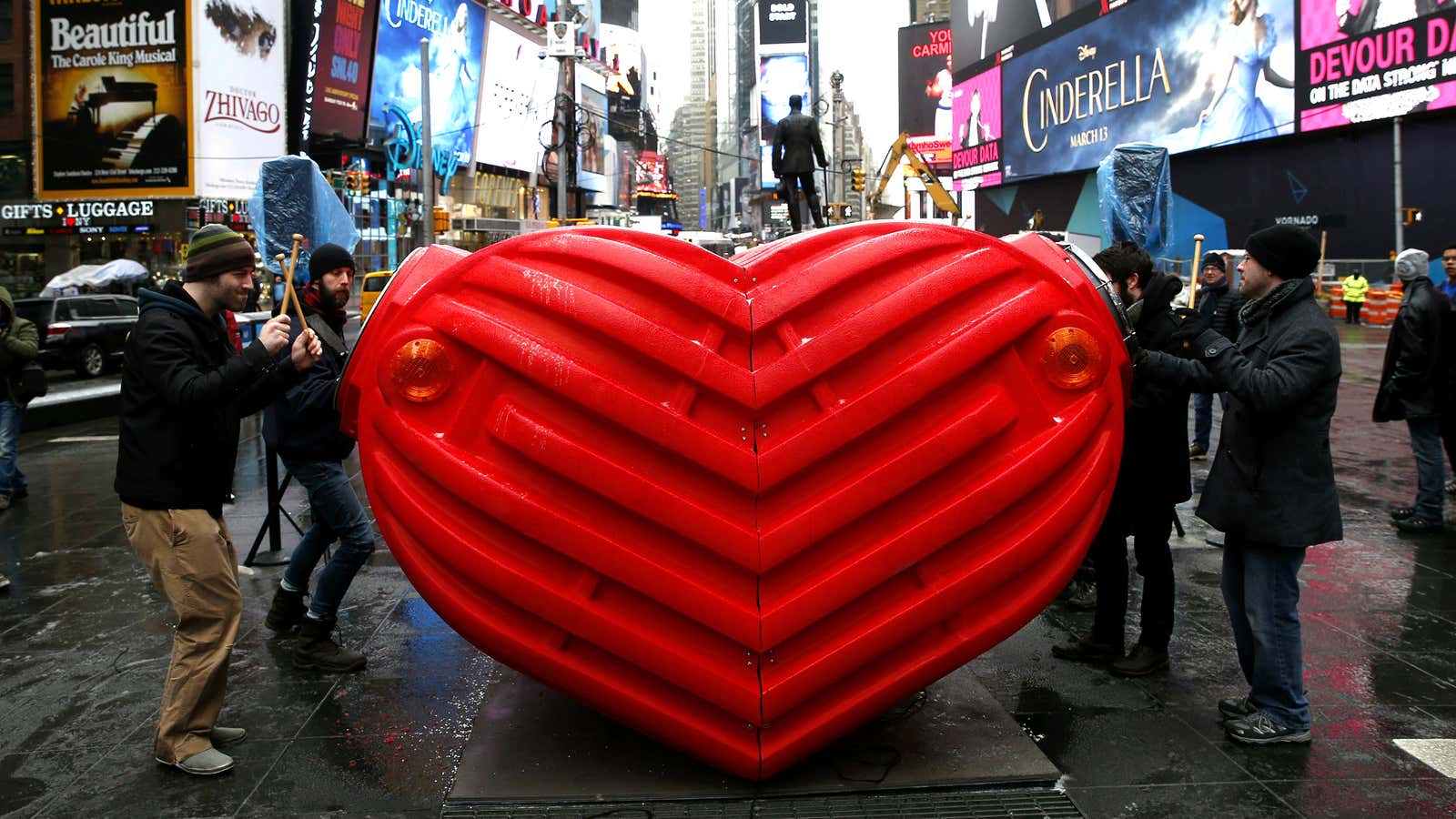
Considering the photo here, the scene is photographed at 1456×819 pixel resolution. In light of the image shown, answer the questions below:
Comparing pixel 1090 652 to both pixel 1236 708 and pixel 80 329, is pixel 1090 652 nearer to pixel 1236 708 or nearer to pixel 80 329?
pixel 1236 708

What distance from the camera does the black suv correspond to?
21484 millimetres

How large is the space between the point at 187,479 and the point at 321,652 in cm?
141

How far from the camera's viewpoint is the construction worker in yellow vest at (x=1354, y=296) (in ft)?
98.5

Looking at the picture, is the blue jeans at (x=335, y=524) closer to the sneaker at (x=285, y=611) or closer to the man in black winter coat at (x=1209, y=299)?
the sneaker at (x=285, y=611)

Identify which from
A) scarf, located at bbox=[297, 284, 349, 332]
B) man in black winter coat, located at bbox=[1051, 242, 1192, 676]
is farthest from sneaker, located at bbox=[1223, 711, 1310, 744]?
scarf, located at bbox=[297, 284, 349, 332]

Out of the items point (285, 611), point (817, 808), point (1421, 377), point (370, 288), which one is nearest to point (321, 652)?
point (285, 611)

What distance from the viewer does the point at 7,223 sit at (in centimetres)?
4072

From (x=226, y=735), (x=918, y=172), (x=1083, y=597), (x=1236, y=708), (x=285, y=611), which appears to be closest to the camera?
(x=226, y=735)

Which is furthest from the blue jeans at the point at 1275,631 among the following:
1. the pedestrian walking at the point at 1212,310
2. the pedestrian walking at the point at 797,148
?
the pedestrian walking at the point at 797,148

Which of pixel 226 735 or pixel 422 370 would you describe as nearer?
pixel 422 370

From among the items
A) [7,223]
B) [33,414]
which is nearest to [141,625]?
[33,414]

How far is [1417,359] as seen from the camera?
8.35 m

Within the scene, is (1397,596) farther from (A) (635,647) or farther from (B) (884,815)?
(A) (635,647)

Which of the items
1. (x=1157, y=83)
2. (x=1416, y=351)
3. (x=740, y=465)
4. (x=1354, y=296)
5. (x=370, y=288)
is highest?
(x=1157, y=83)
